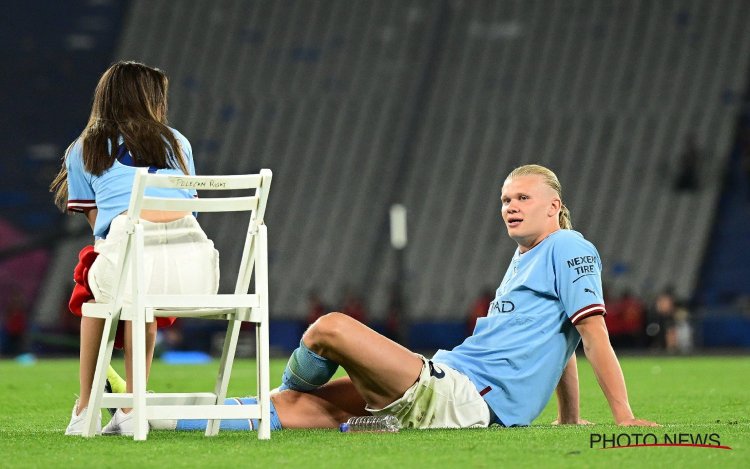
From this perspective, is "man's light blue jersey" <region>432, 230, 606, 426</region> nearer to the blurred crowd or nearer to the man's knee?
the man's knee

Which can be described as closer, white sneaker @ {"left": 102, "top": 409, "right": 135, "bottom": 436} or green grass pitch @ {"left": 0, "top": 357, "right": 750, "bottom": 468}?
green grass pitch @ {"left": 0, "top": 357, "right": 750, "bottom": 468}

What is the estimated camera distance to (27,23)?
27.5 m

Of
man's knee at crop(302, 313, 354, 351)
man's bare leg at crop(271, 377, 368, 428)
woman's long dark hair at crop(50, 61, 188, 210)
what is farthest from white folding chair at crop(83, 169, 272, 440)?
woman's long dark hair at crop(50, 61, 188, 210)

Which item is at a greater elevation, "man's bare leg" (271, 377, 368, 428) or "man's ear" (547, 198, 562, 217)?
"man's ear" (547, 198, 562, 217)

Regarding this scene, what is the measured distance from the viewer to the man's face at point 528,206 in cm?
543

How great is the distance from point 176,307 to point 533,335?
4.98 ft

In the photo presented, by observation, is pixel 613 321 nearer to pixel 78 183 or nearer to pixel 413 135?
pixel 413 135

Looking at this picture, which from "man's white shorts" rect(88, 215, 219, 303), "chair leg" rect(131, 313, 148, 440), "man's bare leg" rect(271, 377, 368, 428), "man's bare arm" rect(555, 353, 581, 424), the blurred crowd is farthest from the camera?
the blurred crowd

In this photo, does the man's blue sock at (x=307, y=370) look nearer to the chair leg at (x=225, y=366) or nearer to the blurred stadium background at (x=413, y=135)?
the chair leg at (x=225, y=366)

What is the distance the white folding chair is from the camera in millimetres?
4785

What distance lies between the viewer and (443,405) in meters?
5.30

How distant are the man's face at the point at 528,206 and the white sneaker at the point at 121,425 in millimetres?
1766

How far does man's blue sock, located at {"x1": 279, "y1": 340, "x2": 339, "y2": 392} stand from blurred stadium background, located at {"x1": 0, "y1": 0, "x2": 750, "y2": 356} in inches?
668

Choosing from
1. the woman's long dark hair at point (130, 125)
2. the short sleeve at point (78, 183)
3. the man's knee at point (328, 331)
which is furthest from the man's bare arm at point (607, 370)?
the short sleeve at point (78, 183)
